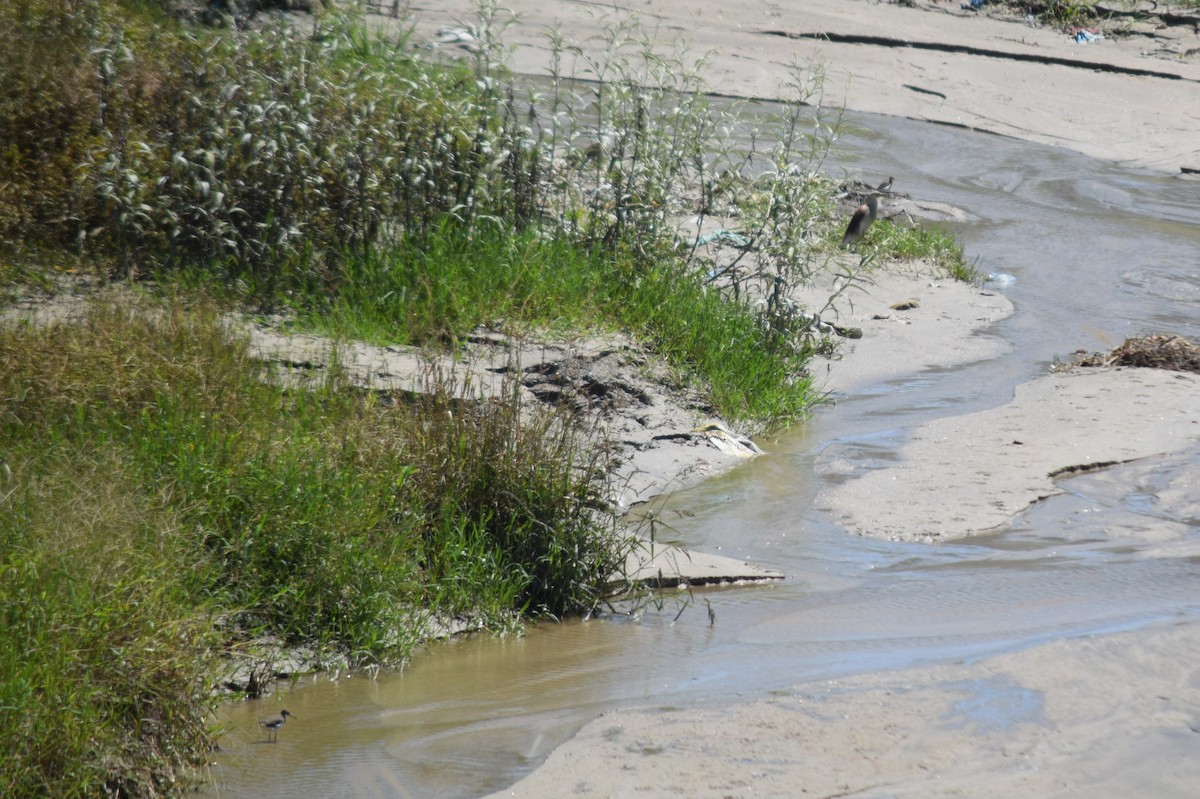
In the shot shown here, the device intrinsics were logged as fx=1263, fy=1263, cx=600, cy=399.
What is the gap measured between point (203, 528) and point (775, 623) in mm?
1922

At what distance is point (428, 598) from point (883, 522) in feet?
6.62

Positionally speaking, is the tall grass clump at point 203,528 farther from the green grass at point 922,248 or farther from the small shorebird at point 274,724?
the green grass at point 922,248

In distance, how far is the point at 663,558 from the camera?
4.81 metres

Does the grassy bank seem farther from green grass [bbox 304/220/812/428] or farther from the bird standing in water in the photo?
the bird standing in water

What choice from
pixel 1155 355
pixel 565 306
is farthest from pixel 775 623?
pixel 1155 355

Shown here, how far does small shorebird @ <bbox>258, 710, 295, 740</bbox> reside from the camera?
3.52 metres

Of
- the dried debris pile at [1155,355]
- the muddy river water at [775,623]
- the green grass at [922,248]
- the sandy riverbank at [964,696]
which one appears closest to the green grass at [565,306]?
the muddy river water at [775,623]

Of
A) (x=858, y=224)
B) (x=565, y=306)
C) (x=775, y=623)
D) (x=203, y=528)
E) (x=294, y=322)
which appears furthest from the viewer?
(x=858, y=224)

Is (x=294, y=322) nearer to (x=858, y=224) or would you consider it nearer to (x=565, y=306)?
(x=565, y=306)

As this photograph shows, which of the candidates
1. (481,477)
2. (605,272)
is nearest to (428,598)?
(481,477)

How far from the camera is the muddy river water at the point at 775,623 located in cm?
345

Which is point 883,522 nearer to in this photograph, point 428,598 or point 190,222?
point 428,598

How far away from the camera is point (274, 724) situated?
356 centimetres

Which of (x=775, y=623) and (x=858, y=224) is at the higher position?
(x=858, y=224)
